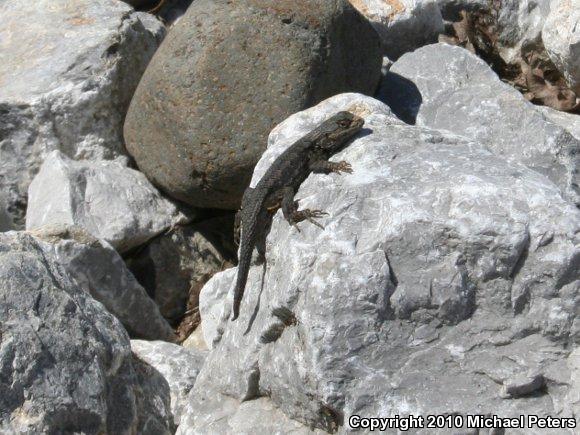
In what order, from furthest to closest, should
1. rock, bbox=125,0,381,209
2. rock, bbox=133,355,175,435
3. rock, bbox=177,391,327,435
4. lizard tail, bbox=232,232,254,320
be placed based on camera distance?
1. rock, bbox=125,0,381,209
2. lizard tail, bbox=232,232,254,320
3. rock, bbox=133,355,175,435
4. rock, bbox=177,391,327,435

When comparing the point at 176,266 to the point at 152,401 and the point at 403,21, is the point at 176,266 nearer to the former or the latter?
the point at 152,401

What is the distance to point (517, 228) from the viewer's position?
14.5ft

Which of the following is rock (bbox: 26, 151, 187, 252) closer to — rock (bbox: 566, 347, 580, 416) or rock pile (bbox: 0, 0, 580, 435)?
rock pile (bbox: 0, 0, 580, 435)

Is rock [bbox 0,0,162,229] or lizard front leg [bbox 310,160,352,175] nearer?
lizard front leg [bbox 310,160,352,175]

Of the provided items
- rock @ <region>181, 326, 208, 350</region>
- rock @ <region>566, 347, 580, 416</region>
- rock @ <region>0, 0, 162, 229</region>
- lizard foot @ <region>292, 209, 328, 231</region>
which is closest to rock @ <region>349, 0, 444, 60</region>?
rock @ <region>0, 0, 162, 229</region>

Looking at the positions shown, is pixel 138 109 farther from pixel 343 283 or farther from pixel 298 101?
pixel 343 283

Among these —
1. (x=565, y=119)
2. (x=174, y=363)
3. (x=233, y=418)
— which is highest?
(x=565, y=119)

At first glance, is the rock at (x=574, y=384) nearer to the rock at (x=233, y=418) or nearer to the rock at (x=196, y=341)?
the rock at (x=233, y=418)

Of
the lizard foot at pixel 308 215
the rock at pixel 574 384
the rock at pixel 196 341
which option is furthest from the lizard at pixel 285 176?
the rock at pixel 574 384

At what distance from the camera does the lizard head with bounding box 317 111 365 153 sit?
18.0 feet

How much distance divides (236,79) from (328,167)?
1775 millimetres

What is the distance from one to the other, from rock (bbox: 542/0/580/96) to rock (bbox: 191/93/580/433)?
9.00ft

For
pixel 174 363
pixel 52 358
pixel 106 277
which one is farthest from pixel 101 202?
pixel 52 358

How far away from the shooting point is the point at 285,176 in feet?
18.6
